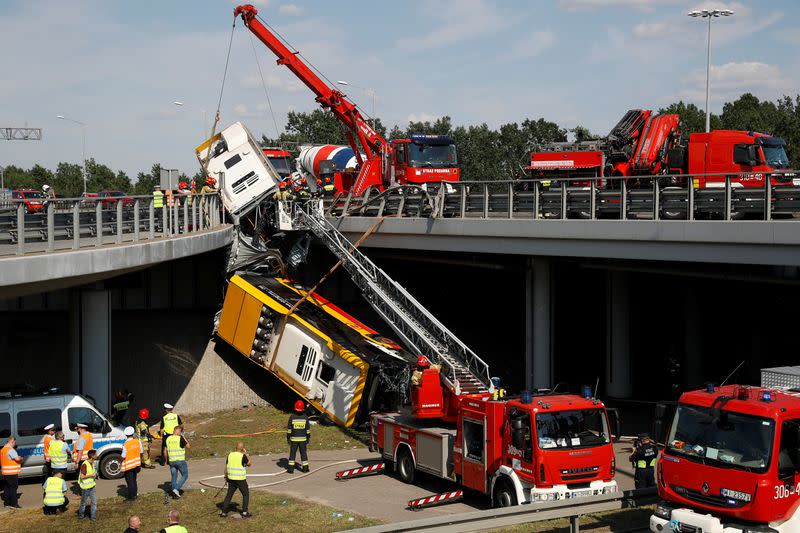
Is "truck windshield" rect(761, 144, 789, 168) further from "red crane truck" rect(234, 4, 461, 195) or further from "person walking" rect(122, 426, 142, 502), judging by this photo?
"person walking" rect(122, 426, 142, 502)

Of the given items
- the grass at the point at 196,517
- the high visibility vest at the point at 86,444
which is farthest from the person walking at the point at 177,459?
the high visibility vest at the point at 86,444

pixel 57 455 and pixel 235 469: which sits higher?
pixel 235 469

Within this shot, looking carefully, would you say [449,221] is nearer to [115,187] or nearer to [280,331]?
[280,331]

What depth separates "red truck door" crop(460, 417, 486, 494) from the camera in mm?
16812

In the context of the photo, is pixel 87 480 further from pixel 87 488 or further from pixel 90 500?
pixel 90 500

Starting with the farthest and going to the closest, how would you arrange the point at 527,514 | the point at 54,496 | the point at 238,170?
the point at 238,170 → the point at 54,496 → the point at 527,514

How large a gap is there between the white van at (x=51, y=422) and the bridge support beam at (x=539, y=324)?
11767mm

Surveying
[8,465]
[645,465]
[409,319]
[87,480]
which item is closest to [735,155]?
[409,319]

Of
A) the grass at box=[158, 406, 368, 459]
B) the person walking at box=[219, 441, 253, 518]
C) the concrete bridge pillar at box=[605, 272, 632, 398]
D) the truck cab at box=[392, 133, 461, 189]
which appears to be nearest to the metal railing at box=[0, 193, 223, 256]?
the person walking at box=[219, 441, 253, 518]

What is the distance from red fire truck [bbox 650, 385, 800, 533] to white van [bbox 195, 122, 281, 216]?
22177 millimetres

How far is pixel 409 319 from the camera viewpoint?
24172 millimetres

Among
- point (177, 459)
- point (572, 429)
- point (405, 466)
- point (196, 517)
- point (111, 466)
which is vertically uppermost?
point (572, 429)

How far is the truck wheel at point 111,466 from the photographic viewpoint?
20.0 metres

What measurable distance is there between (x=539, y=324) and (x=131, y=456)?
1290 centimetres
